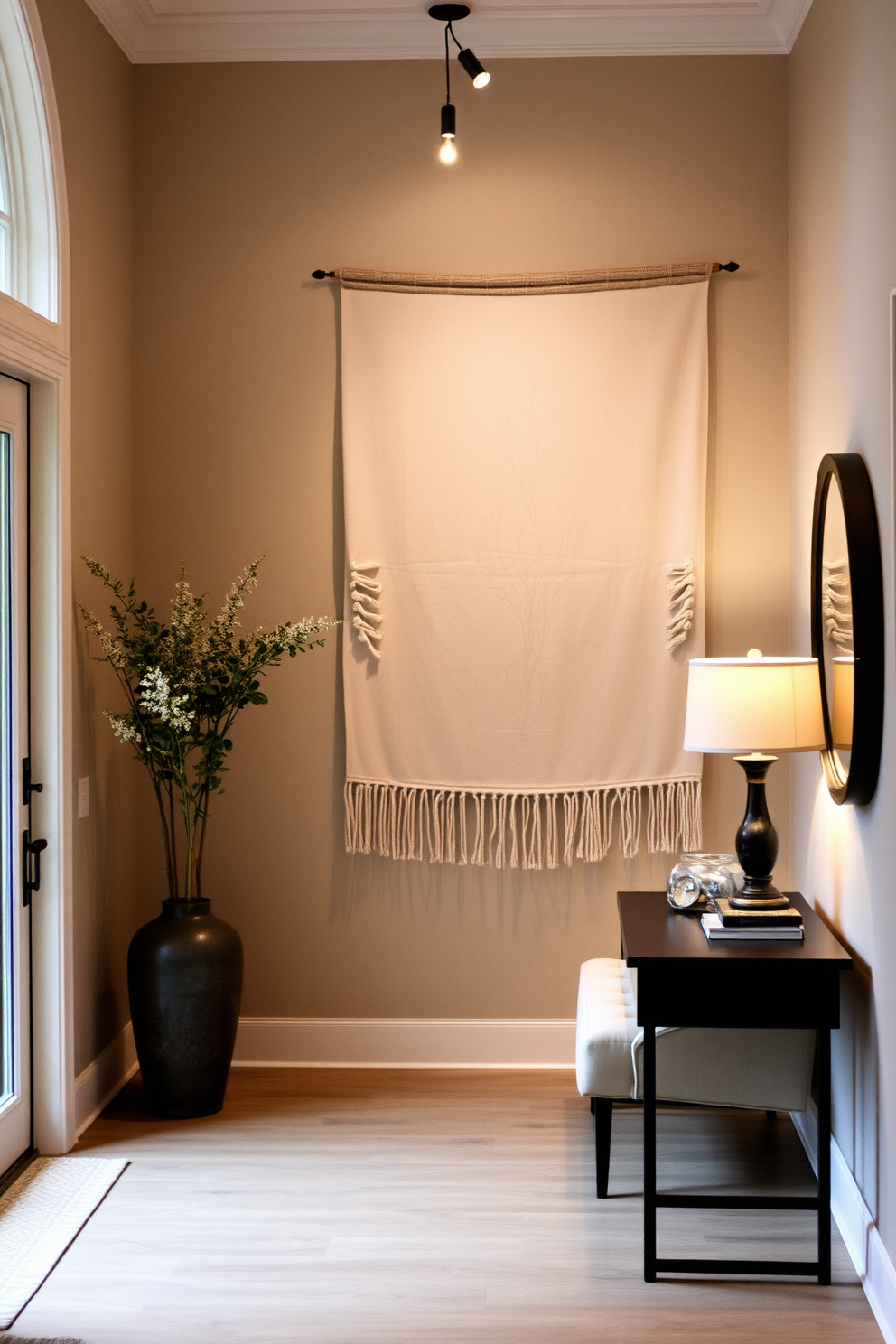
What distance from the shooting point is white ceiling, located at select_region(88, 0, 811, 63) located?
3.63 metres

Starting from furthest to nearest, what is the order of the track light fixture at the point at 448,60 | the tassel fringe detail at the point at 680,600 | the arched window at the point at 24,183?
the tassel fringe detail at the point at 680,600 < the track light fixture at the point at 448,60 < the arched window at the point at 24,183

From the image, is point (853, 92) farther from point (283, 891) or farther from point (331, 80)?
point (283, 891)

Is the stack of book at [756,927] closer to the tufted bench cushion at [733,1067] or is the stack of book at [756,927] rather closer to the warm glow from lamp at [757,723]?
the warm glow from lamp at [757,723]

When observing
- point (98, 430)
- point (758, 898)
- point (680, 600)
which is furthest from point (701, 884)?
point (98, 430)

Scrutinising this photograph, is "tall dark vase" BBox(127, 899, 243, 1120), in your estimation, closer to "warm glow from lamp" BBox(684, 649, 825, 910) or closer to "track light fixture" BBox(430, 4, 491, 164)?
"warm glow from lamp" BBox(684, 649, 825, 910)

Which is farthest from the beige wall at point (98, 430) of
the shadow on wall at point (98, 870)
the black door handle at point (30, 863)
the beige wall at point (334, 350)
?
the black door handle at point (30, 863)

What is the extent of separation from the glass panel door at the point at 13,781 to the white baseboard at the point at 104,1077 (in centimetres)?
22

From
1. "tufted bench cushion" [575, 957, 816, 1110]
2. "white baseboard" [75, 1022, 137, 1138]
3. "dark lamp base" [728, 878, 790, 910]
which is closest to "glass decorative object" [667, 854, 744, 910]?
"dark lamp base" [728, 878, 790, 910]

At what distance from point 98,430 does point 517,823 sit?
5.84 ft

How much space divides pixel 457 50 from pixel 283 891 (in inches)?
108

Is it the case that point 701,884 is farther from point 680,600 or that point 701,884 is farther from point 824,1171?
point 680,600

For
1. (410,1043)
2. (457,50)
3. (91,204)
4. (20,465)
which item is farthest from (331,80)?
(410,1043)

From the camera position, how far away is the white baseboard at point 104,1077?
3344 millimetres

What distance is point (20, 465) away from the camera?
309 cm
